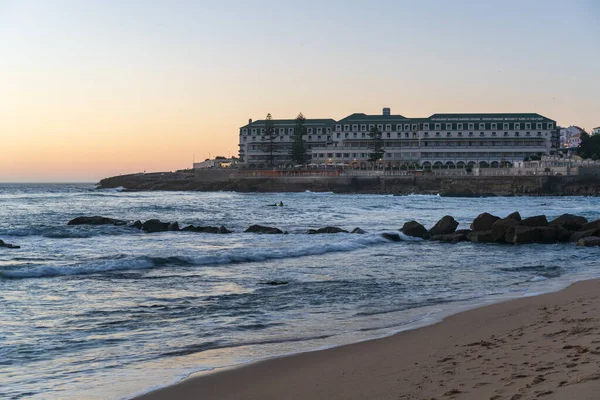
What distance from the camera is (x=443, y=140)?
388ft

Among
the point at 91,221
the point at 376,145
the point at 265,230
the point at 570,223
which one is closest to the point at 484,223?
the point at 570,223

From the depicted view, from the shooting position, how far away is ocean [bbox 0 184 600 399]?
841 cm

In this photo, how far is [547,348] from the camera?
7.71 meters

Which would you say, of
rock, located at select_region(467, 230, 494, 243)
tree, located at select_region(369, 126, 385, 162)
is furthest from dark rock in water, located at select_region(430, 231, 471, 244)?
tree, located at select_region(369, 126, 385, 162)

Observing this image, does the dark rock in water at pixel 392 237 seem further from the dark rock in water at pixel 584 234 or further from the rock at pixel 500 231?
Result: the dark rock in water at pixel 584 234

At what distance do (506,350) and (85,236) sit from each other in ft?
81.4

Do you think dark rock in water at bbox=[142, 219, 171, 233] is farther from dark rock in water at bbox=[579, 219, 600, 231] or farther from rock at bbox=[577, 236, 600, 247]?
dark rock in water at bbox=[579, 219, 600, 231]

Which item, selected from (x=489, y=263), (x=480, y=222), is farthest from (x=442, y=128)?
(x=489, y=263)

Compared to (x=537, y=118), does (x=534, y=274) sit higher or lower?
lower

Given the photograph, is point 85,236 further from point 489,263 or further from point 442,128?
point 442,128

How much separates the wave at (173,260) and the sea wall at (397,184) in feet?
215

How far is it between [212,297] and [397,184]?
85223mm

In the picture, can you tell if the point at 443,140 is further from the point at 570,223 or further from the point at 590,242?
the point at 590,242

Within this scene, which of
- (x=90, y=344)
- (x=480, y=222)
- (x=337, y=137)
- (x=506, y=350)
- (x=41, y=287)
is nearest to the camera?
(x=506, y=350)
